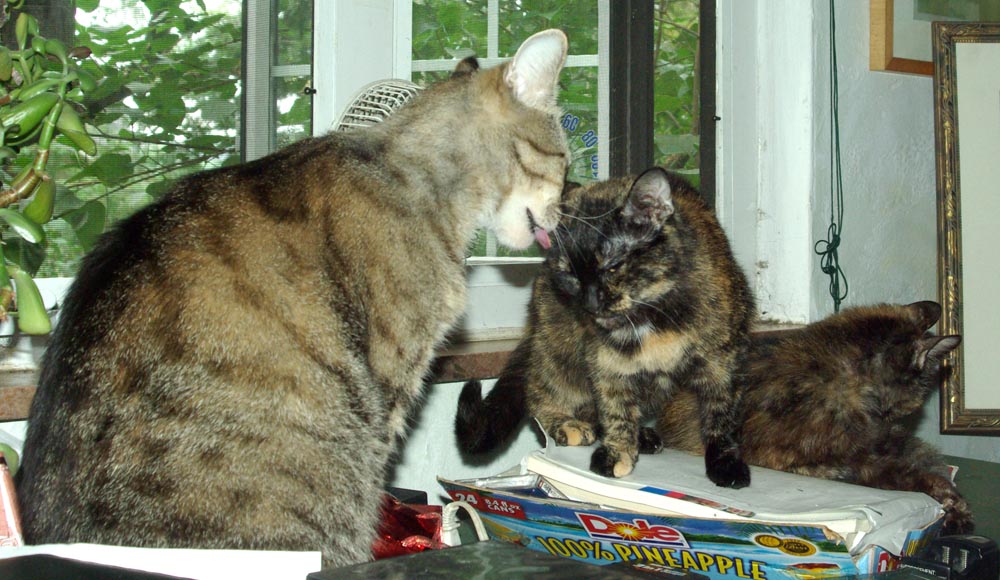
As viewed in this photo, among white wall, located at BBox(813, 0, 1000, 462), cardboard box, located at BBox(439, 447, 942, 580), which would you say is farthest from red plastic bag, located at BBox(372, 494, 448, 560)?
white wall, located at BBox(813, 0, 1000, 462)

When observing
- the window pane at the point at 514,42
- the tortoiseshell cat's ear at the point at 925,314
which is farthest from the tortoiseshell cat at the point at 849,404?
the window pane at the point at 514,42

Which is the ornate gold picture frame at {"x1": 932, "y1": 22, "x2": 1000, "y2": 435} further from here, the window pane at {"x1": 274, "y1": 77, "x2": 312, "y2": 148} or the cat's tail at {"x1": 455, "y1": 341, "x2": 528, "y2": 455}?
the window pane at {"x1": 274, "y1": 77, "x2": 312, "y2": 148}

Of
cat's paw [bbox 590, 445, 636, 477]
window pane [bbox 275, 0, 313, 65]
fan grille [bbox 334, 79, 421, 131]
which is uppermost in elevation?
window pane [bbox 275, 0, 313, 65]

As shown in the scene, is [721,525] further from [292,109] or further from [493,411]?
[292,109]

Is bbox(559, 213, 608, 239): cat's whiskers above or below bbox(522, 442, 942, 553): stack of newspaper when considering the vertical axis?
above

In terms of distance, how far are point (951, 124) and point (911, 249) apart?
15.6 inches

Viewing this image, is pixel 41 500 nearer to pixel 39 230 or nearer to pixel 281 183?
pixel 39 230

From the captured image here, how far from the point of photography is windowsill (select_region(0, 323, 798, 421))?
126cm

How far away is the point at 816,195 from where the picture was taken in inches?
89.5

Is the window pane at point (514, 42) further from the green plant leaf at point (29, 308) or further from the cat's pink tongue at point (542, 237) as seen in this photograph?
the green plant leaf at point (29, 308)

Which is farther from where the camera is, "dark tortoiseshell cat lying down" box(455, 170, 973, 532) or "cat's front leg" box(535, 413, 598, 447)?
"cat's front leg" box(535, 413, 598, 447)

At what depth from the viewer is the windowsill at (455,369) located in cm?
126

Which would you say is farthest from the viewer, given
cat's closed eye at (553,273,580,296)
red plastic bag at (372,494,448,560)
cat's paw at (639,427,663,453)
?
cat's paw at (639,427,663,453)

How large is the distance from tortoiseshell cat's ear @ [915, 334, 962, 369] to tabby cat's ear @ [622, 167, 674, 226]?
1.56 feet
